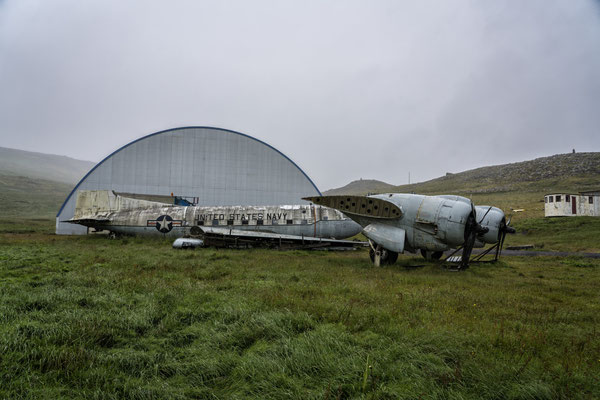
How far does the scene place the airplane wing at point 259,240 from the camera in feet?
65.2

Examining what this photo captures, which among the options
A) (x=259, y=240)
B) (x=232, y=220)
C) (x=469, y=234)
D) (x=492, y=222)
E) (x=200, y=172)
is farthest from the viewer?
(x=200, y=172)

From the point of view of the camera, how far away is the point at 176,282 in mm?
9508

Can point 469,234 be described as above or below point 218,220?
above

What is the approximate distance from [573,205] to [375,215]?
32312 mm

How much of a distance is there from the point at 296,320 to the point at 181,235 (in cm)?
1873

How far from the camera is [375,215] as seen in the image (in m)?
15.3

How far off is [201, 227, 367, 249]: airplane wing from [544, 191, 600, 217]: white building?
27890 millimetres

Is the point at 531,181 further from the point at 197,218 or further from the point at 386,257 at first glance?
the point at 197,218

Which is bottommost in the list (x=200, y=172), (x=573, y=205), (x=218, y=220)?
(x=218, y=220)

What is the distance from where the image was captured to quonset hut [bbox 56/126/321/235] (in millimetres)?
29078

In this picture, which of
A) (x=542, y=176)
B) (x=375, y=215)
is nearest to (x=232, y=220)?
(x=375, y=215)

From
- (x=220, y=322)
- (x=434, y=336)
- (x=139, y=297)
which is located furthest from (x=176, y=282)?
(x=434, y=336)

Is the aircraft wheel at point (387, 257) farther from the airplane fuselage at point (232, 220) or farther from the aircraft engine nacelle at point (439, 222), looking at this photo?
the airplane fuselage at point (232, 220)

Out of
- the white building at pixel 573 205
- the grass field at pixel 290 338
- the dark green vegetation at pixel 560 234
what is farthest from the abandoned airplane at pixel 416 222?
the white building at pixel 573 205
